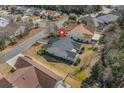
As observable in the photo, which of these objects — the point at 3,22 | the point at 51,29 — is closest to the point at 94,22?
the point at 51,29

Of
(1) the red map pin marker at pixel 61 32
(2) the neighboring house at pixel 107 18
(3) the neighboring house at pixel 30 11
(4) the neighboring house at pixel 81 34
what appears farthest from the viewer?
(3) the neighboring house at pixel 30 11

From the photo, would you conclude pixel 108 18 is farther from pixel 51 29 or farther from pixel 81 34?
pixel 51 29

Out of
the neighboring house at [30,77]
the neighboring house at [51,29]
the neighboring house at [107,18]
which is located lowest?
the neighboring house at [30,77]

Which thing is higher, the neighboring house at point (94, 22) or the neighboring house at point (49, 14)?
the neighboring house at point (49, 14)

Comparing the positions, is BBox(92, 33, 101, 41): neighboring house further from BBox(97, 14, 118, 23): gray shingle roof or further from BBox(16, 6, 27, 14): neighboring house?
BBox(16, 6, 27, 14): neighboring house

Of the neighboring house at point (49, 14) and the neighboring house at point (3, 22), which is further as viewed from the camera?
the neighboring house at point (49, 14)

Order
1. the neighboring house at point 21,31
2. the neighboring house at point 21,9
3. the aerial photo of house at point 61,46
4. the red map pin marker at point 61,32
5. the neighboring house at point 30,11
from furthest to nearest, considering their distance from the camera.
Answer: the neighboring house at point 30,11
the neighboring house at point 21,9
the neighboring house at point 21,31
the red map pin marker at point 61,32
the aerial photo of house at point 61,46

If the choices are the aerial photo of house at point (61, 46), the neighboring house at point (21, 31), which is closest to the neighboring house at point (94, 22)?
the aerial photo of house at point (61, 46)

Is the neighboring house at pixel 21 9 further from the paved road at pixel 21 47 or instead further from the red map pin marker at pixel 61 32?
the red map pin marker at pixel 61 32

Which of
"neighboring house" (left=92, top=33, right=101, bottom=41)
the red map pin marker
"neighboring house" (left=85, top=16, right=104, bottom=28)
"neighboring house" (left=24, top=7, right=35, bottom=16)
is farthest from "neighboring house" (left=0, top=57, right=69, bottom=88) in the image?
"neighboring house" (left=24, top=7, right=35, bottom=16)
